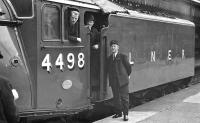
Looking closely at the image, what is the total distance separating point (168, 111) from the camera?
9961mm

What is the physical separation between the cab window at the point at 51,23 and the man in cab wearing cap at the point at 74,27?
0.29 m

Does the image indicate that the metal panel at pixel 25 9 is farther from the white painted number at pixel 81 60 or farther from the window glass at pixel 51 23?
the white painted number at pixel 81 60

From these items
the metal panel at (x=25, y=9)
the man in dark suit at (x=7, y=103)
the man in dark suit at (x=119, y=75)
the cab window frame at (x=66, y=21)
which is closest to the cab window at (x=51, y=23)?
the cab window frame at (x=66, y=21)

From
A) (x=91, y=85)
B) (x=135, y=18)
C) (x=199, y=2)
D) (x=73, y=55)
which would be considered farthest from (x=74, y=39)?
(x=199, y=2)

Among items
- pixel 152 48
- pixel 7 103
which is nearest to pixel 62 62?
pixel 7 103

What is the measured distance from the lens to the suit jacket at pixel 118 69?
8719 millimetres

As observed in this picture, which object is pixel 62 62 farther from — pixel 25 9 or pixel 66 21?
pixel 25 9

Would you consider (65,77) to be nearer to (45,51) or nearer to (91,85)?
(45,51)

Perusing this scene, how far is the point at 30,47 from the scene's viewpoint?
664 cm

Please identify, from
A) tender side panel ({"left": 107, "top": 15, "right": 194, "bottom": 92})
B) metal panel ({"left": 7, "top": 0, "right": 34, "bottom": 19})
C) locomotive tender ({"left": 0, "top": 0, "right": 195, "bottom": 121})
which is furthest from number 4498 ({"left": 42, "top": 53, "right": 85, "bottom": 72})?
tender side panel ({"left": 107, "top": 15, "right": 194, "bottom": 92})

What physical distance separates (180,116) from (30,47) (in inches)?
157

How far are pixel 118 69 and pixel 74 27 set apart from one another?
1601 millimetres

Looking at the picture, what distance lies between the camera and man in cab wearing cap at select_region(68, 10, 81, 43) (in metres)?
7.39

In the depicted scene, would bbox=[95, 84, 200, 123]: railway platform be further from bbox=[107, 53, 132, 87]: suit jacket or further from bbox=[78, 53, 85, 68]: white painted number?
bbox=[78, 53, 85, 68]: white painted number
